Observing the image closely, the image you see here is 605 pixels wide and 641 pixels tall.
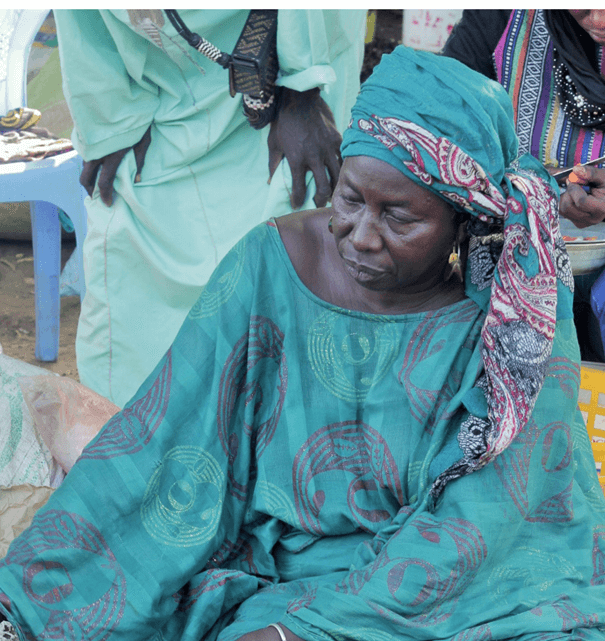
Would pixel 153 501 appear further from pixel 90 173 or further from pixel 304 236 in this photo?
pixel 90 173

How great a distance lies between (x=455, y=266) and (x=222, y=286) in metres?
0.46

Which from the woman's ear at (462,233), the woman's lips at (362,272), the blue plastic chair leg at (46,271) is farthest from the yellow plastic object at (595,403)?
the blue plastic chair leg at (46,271)

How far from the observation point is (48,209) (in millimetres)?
3719

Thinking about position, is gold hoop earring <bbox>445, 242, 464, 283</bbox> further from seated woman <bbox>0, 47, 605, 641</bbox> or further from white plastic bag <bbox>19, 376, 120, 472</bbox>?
white plastic bag <bbox>19, 376, 120, 472</bbox>

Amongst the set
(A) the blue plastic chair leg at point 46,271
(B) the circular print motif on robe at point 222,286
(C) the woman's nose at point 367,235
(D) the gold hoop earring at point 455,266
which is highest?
(C) the woman's nose at point 367,235

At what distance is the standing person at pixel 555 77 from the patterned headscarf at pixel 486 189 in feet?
3.50

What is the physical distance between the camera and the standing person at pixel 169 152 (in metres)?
2.52

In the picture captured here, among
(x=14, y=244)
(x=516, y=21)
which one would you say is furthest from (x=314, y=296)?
(x=14, y=244)

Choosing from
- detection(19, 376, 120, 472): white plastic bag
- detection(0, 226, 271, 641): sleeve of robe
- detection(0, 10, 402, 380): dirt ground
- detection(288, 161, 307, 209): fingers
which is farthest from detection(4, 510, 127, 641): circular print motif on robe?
detection(0, 10, 402, 380): dirt ground

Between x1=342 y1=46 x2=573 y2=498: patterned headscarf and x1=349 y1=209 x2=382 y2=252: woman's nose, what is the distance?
10 centimetres

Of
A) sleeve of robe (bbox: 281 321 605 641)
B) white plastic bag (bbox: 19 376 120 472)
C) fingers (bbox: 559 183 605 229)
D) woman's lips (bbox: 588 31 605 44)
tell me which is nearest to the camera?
sleeve of robe (bbox: 281 321 605 641)

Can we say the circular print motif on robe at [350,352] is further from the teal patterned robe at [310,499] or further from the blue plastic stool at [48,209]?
the blue plastic stool at [48,209]

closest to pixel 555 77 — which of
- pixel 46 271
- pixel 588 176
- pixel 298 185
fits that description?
pixel 588 176

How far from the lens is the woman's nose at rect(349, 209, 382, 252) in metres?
1.41
